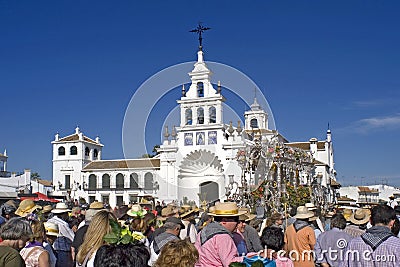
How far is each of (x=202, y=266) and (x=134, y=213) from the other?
10.2 ft

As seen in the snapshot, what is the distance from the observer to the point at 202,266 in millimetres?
4605

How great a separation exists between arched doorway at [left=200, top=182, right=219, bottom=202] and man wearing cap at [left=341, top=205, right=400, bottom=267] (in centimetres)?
3062

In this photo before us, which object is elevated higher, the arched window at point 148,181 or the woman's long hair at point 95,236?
the arched window at point 148,181

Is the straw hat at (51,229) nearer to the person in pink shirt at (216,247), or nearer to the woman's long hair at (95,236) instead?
the woman's long hair at (95,236)

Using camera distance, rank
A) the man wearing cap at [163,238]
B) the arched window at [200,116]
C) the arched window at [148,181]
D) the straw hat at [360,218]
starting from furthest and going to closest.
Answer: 1. the arched window at [148,181]
2. the arched window at [200,116]
3. the straw hat at [360,218]
4. the man wearing cap at [163,238]

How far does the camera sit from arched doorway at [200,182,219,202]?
34938 mm

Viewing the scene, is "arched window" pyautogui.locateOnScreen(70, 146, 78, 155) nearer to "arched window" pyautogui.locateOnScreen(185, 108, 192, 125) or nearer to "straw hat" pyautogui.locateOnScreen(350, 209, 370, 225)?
"arched window" pyautogui.locateOnScreen(185, 108, 192, 125)

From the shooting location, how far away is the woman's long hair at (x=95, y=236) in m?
4.12

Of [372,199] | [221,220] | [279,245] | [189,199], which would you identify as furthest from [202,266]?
[372,199]

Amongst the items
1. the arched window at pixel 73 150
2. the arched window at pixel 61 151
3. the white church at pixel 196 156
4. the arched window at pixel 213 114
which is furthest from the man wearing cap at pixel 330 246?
the arched window at pixel 61 151

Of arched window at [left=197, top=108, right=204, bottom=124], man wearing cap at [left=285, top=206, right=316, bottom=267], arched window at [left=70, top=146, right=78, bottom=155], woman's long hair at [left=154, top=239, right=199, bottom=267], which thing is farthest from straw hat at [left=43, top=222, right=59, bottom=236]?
arched window at [left=70, top=146, right=78, bottom=155]

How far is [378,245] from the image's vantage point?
13.6 ft

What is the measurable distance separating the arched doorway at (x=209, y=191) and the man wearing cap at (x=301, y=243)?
28.1 metres

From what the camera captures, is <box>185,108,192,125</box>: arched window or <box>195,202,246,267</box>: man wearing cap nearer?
<box>195,202,246,267</box>: man wearing cap
